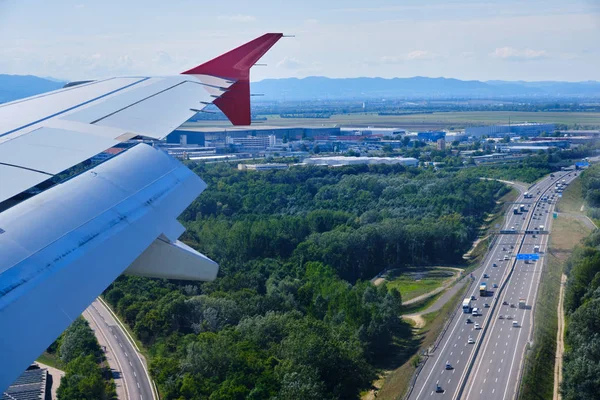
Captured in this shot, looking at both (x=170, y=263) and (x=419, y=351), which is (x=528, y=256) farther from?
(x=170, y=263)

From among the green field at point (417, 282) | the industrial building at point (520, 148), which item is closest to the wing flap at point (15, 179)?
the green field at point (417, 282)

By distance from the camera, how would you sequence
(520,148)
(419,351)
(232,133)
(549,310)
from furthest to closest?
(232,133)
(520,148)
(549,310)
(419,351)

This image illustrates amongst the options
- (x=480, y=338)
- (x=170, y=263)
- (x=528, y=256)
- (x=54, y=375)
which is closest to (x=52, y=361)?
(x=54, y=375)

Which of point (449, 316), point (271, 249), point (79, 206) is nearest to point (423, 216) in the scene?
point (271, 249)

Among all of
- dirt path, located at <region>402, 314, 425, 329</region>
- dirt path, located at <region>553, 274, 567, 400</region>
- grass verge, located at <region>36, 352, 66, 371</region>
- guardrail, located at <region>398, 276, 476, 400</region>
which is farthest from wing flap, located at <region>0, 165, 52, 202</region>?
dirt path, located at <region>402, 314, 425, 329</region>

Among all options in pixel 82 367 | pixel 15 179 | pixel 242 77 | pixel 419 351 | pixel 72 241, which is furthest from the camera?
pixel 419 351

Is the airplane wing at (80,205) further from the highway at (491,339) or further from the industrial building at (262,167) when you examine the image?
the industrial building at (262,167)

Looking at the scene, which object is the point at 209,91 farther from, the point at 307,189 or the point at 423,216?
the point at 307,189
